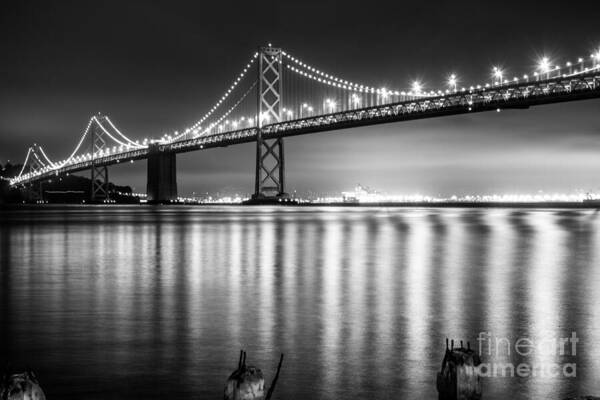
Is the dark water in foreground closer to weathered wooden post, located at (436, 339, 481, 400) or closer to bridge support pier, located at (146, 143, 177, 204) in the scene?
weathered wooden post, located at (436, 339, 481, 400)

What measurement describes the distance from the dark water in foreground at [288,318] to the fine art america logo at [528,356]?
0.06m

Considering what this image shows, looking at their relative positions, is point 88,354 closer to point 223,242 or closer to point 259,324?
point 259,324

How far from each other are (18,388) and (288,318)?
164 inches

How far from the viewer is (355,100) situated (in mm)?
69750

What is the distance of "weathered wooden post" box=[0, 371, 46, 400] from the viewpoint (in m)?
2.92

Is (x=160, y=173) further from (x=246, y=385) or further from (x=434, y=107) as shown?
(x=246, y=385)

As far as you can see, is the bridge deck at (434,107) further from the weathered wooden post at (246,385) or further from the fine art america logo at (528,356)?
the weathered wooden post at (246,385)

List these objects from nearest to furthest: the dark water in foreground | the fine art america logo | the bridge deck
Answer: the dark water in foreground, the fine art america logo, the bridge deck

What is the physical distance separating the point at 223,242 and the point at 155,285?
9782 mm

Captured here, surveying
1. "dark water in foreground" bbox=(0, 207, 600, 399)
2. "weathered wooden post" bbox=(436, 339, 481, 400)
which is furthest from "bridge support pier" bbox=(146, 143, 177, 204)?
"weathered wooden post" bbox=(436, 339, 481, 400)

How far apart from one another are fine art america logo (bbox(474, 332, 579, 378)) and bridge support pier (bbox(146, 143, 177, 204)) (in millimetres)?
79202

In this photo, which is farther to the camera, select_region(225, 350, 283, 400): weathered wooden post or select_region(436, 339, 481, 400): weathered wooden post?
select_region(436, 339, 481, 400): weathered wooden post

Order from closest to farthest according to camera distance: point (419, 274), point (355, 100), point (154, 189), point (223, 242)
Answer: point (419, 274) → point (223, 242) → point (355, 100) → point (154, 189)

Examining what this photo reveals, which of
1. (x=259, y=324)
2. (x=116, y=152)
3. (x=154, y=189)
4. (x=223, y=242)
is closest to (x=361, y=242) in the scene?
(x=223, y=242)
